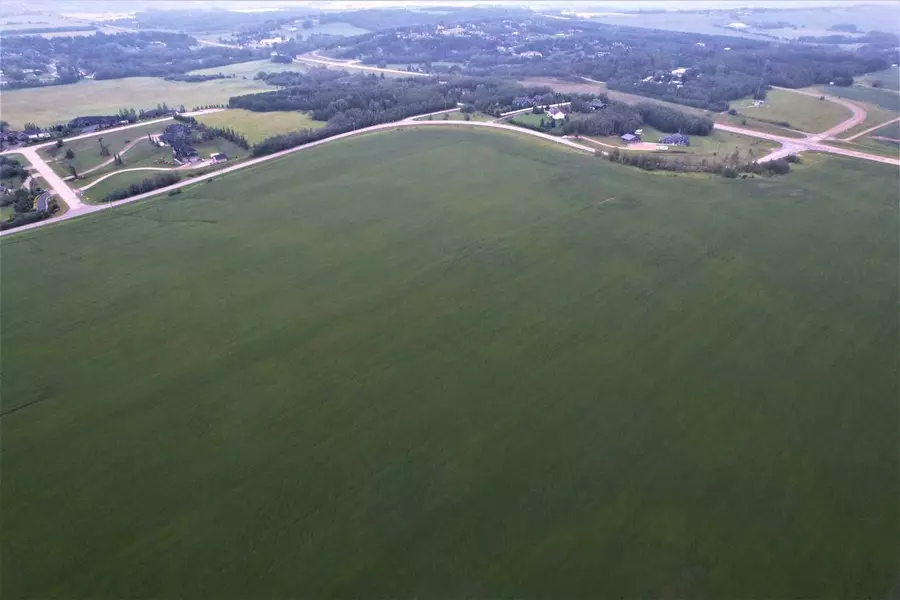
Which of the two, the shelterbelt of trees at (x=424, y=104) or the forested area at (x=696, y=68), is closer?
the shelterbelt of trees at (x=424, y=104)

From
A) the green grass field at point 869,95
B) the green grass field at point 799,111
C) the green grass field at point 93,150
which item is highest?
the green grass field at point 869,95

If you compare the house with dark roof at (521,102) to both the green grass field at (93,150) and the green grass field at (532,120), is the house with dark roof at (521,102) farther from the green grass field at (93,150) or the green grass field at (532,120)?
the green grass field at (93,150)

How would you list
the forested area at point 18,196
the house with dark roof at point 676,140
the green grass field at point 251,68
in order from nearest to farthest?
the forested area at point 18,196
the house with dark roof at point 676,140
the green grass field at point 251,68

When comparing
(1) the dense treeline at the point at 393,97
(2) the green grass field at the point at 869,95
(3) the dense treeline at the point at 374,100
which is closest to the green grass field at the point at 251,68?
(1) the dense treeline at the point at 393,97

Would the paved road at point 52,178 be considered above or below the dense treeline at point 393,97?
below

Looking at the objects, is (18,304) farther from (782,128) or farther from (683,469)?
(782,128)

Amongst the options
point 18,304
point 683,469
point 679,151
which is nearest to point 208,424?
point 18,304
